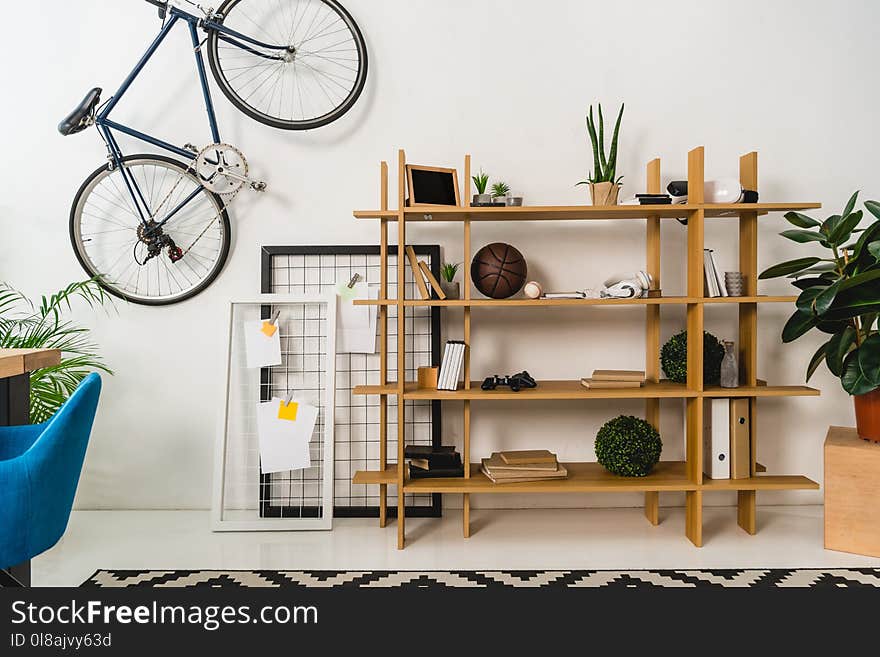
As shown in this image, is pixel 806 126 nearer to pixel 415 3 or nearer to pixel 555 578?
pixel 415 3

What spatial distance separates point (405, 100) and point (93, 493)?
2.41m

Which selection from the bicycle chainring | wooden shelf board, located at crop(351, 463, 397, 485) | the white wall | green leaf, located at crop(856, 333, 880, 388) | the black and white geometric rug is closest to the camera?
the black and white geometric rug

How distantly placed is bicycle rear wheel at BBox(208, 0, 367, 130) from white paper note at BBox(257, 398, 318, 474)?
1.33 m

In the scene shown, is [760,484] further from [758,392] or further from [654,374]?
[654,374]

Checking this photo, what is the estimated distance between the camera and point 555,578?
2660mm

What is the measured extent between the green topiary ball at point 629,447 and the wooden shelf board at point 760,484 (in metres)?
0.24

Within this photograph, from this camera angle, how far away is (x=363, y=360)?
3.54 meters

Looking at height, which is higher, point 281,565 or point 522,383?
point 522,383

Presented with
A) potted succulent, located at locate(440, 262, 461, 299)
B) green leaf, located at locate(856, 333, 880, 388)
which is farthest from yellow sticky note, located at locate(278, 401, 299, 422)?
green leaf, located at locate(856, 333, 880, 388)

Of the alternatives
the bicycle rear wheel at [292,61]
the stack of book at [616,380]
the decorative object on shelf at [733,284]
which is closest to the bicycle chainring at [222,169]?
the bicycle rear wheel at [292,61]

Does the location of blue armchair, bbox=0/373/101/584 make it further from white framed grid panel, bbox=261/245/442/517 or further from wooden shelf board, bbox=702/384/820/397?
wooden shelf board, bbox=702/384/820/397

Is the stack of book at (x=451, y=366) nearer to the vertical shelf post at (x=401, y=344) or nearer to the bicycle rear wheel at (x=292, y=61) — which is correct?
the vertical shelf post at (x=401, y=344)

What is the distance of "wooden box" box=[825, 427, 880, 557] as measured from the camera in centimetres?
288

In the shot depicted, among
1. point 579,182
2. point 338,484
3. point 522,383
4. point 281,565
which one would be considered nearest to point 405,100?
point 579,182
